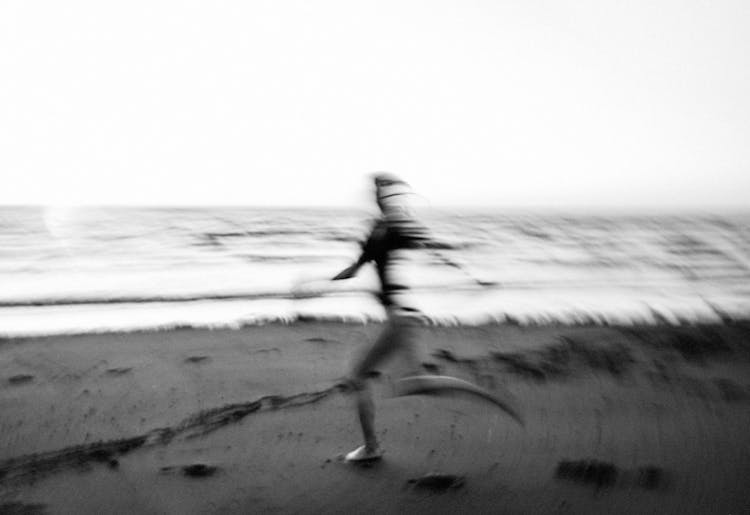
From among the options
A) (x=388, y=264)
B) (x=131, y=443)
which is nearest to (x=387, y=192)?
(x=388, y=264)

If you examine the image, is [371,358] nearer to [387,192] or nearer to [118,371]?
[387,192]

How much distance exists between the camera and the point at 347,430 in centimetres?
442

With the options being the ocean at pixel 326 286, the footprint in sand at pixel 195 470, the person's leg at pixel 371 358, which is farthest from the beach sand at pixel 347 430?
the ocean at pixel 326 286

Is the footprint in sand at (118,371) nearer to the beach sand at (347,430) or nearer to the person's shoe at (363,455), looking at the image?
the beach sand at (347,430)

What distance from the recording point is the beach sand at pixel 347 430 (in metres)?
3.44

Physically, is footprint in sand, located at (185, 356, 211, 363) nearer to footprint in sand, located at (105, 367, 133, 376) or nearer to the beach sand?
the beach sand

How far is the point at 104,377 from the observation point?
18.5 ft

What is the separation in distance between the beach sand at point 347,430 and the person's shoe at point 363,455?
0.08m

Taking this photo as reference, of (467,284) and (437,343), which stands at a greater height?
(437,343)

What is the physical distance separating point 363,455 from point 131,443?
5.54 ft

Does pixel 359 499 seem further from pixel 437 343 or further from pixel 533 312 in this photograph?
pixel 533 312

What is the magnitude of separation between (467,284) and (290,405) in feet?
28.7

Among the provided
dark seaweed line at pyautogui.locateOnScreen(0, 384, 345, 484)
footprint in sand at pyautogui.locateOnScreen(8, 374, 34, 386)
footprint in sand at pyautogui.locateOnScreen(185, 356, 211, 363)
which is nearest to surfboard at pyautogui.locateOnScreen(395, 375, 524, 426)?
dark seaweed line at pyautogui.locateOnScreen(0, 384, 345, 484)

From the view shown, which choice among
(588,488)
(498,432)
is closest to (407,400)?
(498,432)
